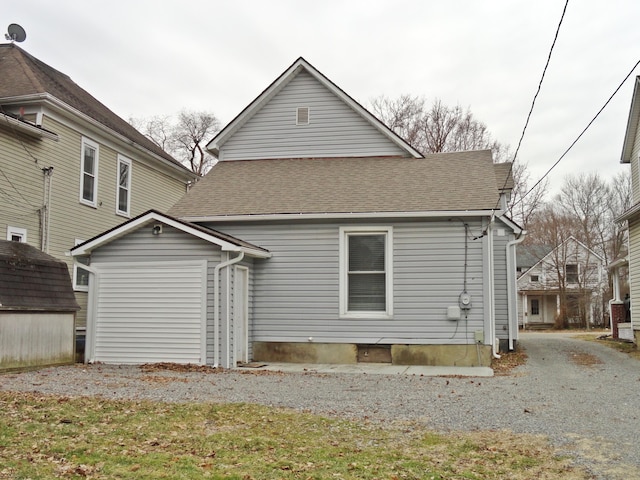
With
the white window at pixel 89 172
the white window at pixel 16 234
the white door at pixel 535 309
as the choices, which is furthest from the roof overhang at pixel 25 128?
the white door at pixel 535 309

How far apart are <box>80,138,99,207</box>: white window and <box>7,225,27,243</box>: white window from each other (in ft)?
7.93

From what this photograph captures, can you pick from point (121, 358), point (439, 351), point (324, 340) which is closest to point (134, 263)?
point (121, 358)

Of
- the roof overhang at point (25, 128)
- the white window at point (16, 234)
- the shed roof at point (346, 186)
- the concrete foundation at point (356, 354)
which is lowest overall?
the concrete foundation at point (356, 354)

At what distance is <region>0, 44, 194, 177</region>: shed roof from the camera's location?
15.8m

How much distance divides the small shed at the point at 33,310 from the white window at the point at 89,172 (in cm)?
468

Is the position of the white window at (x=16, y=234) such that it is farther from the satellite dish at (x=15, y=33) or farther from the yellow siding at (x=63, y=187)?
the satellite dish at (x=15, y=33)

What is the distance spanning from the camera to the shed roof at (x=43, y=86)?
15773mm

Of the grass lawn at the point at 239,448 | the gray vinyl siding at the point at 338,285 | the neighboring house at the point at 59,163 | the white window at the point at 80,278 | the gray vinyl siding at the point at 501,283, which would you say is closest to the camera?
the grass lawn at the point at 239,448

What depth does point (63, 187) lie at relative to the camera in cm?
1675

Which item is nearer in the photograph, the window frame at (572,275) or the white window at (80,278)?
the white window at (80,278)

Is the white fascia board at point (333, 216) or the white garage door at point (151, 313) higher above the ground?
the white fascia board at point (333, 216)

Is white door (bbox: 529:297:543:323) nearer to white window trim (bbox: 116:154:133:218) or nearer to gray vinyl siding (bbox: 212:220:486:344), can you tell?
white window trim (bbox: 116:154:133:218)

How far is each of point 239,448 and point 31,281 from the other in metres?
7.99

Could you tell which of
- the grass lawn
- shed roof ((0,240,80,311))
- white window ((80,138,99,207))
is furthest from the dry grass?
white window ((80,138,99,207))
